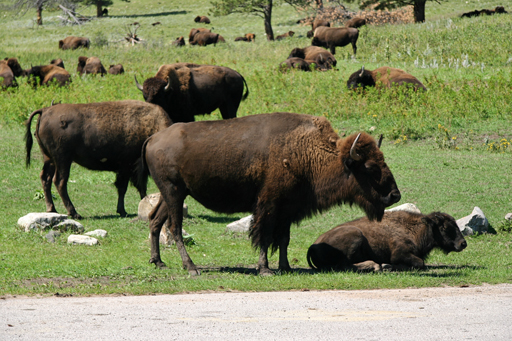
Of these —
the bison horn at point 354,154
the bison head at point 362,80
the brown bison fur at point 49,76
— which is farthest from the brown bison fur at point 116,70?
the bison horn at point 354,154

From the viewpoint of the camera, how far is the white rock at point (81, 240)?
1055 cm

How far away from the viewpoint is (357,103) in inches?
891

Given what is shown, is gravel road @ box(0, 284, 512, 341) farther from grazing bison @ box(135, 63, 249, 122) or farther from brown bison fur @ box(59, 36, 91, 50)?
brown bison fur @ box(59, 36, 91, 50)

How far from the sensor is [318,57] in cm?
3091

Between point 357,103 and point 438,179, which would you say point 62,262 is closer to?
point 438,179

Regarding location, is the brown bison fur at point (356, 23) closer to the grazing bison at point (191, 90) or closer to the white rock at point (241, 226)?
the grazing bison at point (191, 90)

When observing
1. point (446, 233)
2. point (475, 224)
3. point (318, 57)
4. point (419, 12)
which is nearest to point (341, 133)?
point (475, 224)

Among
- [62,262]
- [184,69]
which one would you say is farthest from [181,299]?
[184,69]

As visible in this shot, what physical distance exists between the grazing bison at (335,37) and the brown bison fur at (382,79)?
11.9 metres

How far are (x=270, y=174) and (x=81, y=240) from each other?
379 centimetres

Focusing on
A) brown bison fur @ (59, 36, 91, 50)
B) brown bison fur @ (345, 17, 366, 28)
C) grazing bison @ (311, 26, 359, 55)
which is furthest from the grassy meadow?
brown bison fur @ (345, 17, 366, 28)

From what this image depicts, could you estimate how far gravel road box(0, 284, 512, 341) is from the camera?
213 inches

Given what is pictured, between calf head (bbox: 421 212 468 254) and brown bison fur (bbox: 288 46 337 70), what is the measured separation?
20.5m

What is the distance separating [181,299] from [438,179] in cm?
975
